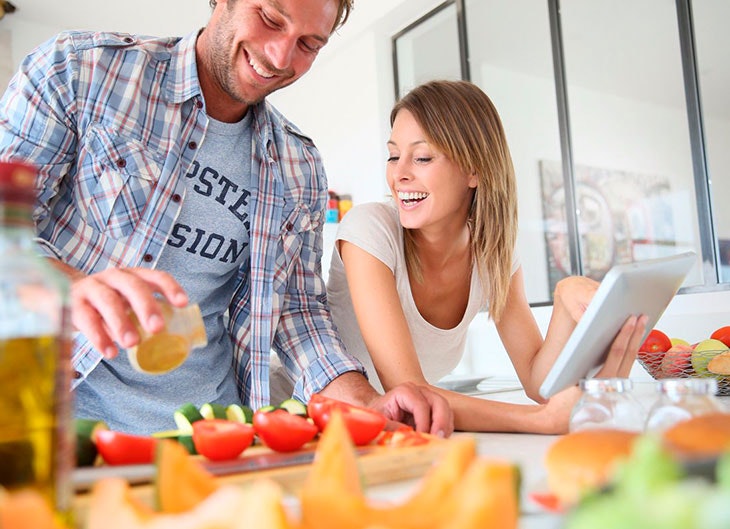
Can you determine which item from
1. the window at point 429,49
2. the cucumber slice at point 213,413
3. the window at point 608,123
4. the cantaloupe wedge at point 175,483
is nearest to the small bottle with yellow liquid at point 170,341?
the cucumber slice at point 213,413

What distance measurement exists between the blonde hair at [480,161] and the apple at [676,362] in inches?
18.0

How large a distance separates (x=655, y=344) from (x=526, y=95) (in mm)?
3217

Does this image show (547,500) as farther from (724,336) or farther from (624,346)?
(724,336)

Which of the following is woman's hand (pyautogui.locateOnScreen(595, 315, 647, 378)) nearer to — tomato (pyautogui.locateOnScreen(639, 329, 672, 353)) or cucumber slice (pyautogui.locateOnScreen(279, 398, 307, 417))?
tomato (pyautogui.locateOnScreen(639, 329, 672, 353))

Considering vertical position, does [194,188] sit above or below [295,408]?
above

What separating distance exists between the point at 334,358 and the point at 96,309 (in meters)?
0.89

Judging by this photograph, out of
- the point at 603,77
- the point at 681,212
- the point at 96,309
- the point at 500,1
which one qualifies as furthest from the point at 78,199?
the point at 500,1

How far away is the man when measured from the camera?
1.51 meters

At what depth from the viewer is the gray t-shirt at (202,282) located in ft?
5.26

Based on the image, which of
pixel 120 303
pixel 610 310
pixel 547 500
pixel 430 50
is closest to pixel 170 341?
pixel 120 303

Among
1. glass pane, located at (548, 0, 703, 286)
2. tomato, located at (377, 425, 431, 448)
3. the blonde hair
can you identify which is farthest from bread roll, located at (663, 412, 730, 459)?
glass pane, located at (548, 0, 703, 286)

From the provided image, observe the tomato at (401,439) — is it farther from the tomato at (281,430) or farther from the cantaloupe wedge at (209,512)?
the cantaloupe wedge at (209,512)

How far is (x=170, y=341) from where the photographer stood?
0.80 meters

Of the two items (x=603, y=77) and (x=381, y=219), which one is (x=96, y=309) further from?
(x=603, y=77)
